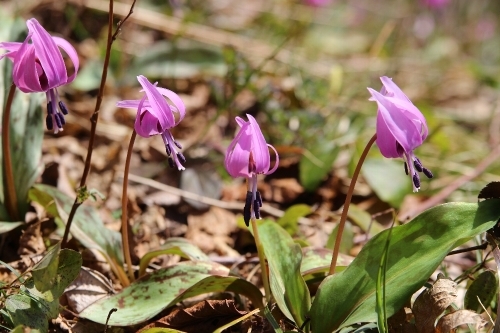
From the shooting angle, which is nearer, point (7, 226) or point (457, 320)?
point (457, 320)

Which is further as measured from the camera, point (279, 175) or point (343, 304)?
point (279, 175)

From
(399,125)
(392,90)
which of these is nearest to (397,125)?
(399,125)

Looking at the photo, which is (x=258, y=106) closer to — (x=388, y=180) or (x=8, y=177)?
(x=388, y=180)

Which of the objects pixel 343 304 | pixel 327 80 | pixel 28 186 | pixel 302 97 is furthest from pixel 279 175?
pixel 343 304

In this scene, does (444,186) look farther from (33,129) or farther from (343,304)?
(33,129)

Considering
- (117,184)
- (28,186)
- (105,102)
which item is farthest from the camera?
(105,102)

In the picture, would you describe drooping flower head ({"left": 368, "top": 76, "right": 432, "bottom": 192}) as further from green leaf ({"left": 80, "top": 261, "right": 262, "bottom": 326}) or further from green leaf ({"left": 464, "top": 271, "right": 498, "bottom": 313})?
green leaf ({"left": 80, "top": 261, "right": 262, "bottom": 326})
